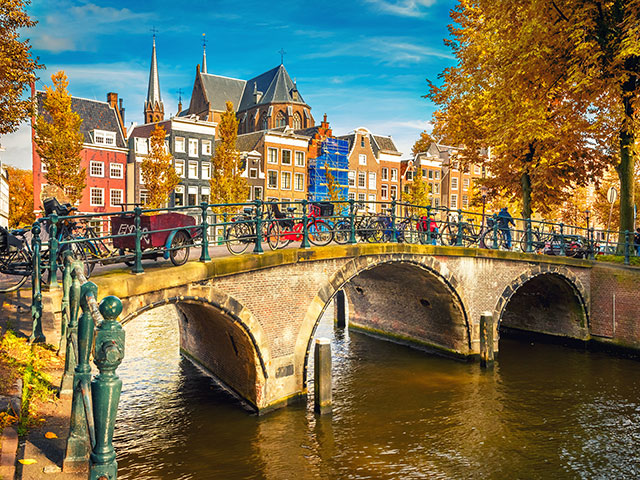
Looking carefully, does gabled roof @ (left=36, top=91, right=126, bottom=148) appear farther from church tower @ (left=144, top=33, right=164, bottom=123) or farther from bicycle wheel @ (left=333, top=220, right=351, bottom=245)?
bicycle wheel @ (left=333, top=220, right=351, bottom=245)

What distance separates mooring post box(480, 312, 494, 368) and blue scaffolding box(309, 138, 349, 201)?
33141mm

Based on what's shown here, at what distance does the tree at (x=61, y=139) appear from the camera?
3105cm

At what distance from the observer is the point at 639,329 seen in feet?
59.9

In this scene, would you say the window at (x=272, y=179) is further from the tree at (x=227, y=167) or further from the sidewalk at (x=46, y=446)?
the sidewalk at (x=46, y=446)

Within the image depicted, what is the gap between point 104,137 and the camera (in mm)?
40031

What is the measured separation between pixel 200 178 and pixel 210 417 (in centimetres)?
3217

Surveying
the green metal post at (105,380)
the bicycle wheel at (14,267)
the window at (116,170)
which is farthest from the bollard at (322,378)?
the window at (116,170)

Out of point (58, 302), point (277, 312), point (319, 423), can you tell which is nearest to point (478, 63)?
point (277, 312)

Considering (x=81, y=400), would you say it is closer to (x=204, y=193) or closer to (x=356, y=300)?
(x=356, y=300)

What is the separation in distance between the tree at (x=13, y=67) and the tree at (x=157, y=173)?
21263 millimetres

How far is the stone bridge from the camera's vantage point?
10445mm

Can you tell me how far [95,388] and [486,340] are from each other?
14.8m

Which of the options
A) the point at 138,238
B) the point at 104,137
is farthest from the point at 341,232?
the point at 104,137

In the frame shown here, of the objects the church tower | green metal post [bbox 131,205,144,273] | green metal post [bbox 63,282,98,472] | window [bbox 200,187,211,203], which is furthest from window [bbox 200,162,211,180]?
A: green metal post [bbox 63,282,98,472]
